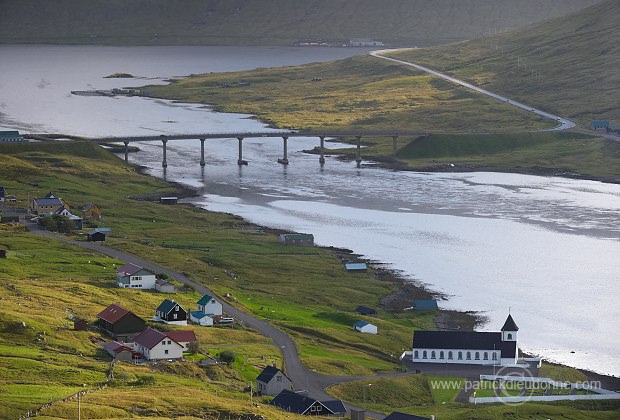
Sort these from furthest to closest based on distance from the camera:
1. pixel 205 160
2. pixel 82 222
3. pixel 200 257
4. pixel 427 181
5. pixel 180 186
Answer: pixel 205 160 → pixel 427 181 → pixel 180 186 → pixel 82 222 → pixel 200 257

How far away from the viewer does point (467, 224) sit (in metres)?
126

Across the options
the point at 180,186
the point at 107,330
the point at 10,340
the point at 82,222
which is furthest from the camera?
the point at 180,186

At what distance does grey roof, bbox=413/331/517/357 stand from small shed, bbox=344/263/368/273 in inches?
1001

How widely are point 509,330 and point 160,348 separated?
2047 centimetres

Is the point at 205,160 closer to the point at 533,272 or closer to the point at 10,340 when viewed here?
the point at 533,272

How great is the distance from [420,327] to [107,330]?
22582 mm

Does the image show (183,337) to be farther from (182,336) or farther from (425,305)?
(425,305)

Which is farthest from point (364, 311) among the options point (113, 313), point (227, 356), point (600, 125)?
point (600, 125)

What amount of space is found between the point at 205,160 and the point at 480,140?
35766 mm

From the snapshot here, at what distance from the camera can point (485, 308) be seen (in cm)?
9075

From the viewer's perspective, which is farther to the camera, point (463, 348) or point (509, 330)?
point (509, 330)

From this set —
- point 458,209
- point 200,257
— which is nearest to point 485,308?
point 200,257

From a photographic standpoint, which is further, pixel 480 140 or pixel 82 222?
pixel 480 140

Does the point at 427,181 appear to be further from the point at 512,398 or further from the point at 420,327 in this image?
the point at 512,398
